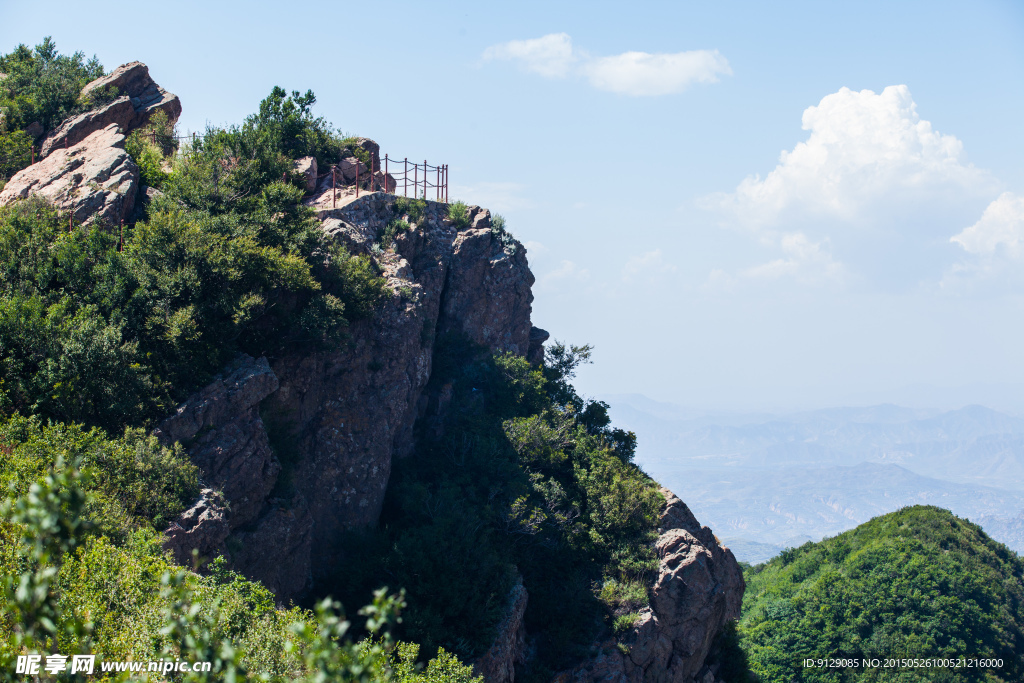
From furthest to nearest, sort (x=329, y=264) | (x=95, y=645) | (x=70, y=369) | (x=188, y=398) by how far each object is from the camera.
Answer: (x=329, y=264) < (x=188, y=398) < (x=70, y=369) < (x=95, y=645)

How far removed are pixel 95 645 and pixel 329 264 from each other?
2161cm

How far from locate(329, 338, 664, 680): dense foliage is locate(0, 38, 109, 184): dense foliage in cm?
2719

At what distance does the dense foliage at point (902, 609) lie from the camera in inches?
2148

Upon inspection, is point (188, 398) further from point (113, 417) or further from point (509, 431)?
point (509, 431)

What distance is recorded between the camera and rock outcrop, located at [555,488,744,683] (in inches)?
1177

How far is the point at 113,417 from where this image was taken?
24469mm

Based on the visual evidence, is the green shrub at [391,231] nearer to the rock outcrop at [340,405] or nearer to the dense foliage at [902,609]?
the rock outcrop at [340,405]

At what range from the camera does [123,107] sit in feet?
146

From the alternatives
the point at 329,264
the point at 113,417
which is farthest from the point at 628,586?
the point at 113,417

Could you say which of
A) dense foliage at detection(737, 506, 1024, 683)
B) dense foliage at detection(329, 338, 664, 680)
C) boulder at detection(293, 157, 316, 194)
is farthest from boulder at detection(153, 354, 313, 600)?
dense foliage at detection(737, 506, 1024, 683)

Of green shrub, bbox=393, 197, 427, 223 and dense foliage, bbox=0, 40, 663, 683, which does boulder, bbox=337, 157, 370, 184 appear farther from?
green shrub, bbox=393, 197, 427, 223

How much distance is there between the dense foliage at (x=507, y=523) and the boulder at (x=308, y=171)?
11.8m

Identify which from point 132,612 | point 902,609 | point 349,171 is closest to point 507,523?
point 132,612

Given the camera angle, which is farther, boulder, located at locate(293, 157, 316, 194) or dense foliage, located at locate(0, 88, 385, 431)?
boulder, located at locate(293, 157, 316, 194)
